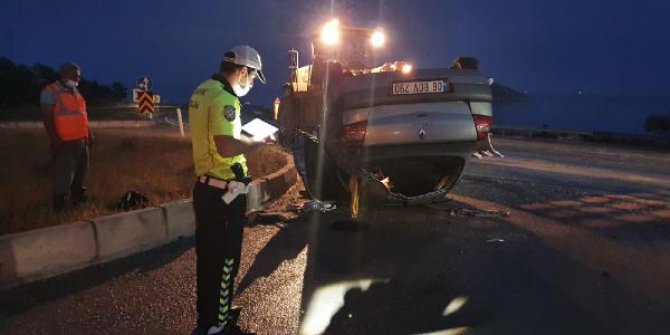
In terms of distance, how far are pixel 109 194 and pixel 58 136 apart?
115 centimetres

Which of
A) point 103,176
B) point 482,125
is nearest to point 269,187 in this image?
point 103,176

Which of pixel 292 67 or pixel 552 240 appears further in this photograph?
pixel 292 67

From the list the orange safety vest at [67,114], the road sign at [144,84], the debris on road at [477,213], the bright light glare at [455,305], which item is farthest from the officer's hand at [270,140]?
the road sign at [144,84]

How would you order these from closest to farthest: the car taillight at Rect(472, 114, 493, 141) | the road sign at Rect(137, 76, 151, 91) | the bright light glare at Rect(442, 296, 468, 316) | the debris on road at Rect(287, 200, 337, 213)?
the bright light glare at Rect(442, 296, 468, 316) < the car taillight at Rect(472, 114, 493, 141) < the debris on road at Rect(287, 200, 337, 213) < the road sign at Rect(137, 76, 151, 91)

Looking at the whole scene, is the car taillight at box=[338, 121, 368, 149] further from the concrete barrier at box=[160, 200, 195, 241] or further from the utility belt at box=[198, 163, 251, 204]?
the utility belt at box=[198, 163, 251, 204]

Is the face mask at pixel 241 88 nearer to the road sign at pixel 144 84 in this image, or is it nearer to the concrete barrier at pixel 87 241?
the concrete barrier at pixel 87 241

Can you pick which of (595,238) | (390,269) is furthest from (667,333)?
(595,238)

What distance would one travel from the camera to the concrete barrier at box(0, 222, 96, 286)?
4.47 meters

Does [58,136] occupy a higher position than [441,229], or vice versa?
[58,136]

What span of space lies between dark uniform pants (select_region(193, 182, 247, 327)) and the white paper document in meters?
0.41

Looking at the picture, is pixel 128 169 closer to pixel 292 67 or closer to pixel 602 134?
pixel 292 67

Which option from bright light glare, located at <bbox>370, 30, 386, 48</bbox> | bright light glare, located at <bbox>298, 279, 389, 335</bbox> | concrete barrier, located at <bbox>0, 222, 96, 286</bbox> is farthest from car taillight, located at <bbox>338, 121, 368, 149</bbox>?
bright light glare, located at <bbox>370, 30, 386, 48</bbox>

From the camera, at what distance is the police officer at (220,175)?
3.41 metres

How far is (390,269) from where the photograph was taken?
17.1 feet
